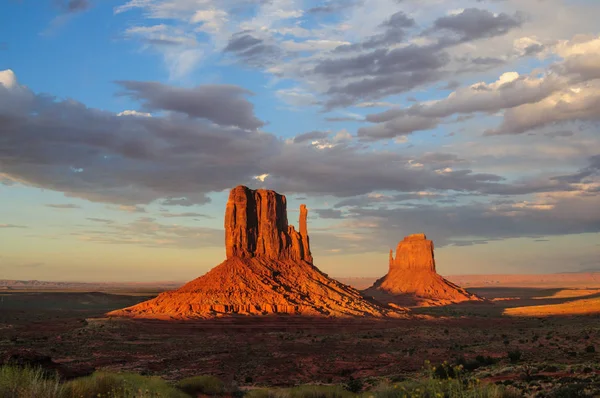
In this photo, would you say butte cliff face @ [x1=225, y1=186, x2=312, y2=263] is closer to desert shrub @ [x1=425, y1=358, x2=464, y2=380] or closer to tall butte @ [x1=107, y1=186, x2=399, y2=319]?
tall butte @ [x1=107, y1=186, x2=399, y2=319]

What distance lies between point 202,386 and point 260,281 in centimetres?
6269

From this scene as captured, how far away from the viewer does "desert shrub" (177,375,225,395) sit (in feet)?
75.3

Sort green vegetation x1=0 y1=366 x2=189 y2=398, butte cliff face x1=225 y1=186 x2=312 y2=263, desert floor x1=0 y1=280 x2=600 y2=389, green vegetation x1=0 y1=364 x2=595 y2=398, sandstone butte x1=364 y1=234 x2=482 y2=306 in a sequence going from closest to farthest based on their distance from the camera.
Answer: green vegetation x1=0 y1=364 x2=595 y2=398 → green vegetation x1=0 y1=366 x2=189 y2=398 → desert floor x1=0 y1=280 x2=600 y2=389 → butte cliff face x1=225 y1=186 x2=312 y2=263 → sandstone butte x1=364 y1=234 x2=482 y2=306

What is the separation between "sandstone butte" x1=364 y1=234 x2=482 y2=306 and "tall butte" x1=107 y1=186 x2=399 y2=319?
51.1m

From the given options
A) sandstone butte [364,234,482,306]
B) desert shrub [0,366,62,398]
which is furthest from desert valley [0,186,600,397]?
sandstone butte [364,234,482,306]

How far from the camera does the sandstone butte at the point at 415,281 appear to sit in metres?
147

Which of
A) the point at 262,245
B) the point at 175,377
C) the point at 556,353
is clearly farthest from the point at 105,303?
the point at 556,353

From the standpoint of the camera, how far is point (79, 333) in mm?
64875

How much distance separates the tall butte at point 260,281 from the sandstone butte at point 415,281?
51059 mm

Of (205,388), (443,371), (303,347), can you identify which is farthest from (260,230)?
(443,371)

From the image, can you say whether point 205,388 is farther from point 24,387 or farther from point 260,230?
point 260,230

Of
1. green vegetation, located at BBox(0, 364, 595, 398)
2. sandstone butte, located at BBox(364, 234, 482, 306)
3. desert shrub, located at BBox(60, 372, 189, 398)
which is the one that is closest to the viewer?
green vegetation, located at BBox(0, 364, 595, 398)

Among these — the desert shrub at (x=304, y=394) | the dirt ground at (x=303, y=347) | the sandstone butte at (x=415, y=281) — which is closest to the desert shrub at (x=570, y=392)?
the dirt ground at (x=303, y=347)

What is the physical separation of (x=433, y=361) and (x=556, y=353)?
863cm
